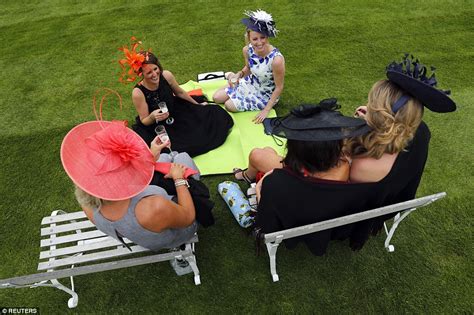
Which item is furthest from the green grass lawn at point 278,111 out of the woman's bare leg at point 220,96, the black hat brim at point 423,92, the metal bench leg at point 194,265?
the black hat brim at point 423,92

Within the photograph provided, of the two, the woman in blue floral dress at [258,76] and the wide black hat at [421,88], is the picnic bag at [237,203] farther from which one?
the wide black hat at [421,88]

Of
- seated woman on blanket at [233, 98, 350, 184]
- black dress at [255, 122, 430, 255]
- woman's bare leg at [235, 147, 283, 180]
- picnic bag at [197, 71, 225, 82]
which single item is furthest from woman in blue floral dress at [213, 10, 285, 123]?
black dress at [255, 122, 430, 255]

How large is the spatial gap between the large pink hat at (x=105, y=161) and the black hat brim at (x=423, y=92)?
1.94m

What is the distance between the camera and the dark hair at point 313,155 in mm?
2291

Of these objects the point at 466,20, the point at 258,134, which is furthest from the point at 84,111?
the point at 466,20

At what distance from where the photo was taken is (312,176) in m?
2.50

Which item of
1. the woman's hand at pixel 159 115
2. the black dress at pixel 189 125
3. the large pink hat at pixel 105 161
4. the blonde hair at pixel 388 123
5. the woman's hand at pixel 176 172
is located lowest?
the black dress at pixel 189 125

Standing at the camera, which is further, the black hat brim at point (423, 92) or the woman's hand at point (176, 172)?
the woman's hand at point (176, 172)

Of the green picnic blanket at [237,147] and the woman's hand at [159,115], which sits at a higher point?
the woman's hand at [159,115]

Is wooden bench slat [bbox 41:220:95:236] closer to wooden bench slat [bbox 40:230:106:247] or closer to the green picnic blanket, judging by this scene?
wooden bench slat [bbox 40:230:106:247]

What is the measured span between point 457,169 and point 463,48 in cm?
304

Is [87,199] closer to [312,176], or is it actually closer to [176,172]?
[176,172]

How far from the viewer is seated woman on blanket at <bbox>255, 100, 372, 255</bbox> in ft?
7.46

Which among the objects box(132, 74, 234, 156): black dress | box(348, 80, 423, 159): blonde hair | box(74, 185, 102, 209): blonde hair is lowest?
box(132, 74, 234, 156): black dress
